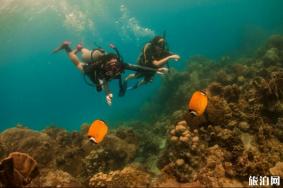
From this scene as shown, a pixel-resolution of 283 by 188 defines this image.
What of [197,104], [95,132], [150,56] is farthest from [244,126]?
[150,56]

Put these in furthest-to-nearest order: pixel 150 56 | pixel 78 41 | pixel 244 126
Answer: pixel 78 41, pixel 150 56, pixel 244 126

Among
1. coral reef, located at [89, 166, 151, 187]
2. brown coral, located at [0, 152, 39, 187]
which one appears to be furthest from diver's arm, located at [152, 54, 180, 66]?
brown coral, located at [0, 152, 39, 187]

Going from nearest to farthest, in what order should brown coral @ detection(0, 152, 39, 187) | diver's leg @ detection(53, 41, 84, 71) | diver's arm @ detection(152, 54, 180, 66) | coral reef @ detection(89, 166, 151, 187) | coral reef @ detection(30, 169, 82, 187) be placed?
brown coral @ detection(0, 152, 39, 187) → coral reef @ detection(30, 169, 82, 187) → coral reef @ detection(89, 166, 151, 187) → diver's arm @ detection(152, 54, 180, 66) → diver's leg @ detection(53, 41, 84, 71)

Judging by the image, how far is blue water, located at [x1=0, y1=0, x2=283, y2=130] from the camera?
3869 cm

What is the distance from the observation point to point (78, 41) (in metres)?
62.3

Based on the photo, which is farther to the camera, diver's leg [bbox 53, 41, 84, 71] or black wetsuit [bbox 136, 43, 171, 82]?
diver's leg [bbox 53, 41, 84, 71]

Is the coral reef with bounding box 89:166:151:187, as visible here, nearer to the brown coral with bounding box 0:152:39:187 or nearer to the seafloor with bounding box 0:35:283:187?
the seafloor with bounding box 0:35:283:187

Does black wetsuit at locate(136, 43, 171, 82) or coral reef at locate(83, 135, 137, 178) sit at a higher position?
black wetsuit at locate(136, 43, 171, 82)

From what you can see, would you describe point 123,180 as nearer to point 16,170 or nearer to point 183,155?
point 183,155

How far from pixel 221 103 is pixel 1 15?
32332mm

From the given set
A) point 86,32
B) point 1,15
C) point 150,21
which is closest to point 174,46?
point 150,21

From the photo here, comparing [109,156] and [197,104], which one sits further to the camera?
[109,156]

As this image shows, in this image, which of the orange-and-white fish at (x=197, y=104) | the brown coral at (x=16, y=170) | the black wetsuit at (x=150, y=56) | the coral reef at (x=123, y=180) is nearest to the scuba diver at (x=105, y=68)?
the black wetsuit at (x=150, y=56)

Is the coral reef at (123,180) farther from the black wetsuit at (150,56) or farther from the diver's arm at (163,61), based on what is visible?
the black wetsuit at (150,56)
